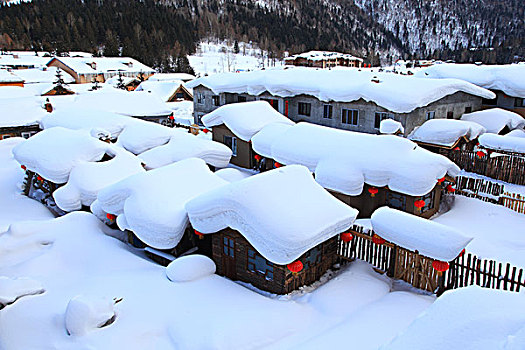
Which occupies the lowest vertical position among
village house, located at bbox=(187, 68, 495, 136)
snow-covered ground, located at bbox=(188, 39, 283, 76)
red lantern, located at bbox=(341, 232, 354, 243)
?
red lantern, located at bbox=(341, 232, 354, 243)

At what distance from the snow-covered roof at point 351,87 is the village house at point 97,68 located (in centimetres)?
4999

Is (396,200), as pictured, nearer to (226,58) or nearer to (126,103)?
(126,103)

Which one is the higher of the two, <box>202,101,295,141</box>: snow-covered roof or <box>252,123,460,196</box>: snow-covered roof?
<box>202,101,295,141</box>: snow-covered roof

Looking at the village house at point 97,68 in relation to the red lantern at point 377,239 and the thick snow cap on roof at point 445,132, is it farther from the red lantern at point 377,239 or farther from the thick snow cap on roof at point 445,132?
the red lantern at point 377,239

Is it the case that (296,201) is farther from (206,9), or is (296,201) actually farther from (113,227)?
(206,9)

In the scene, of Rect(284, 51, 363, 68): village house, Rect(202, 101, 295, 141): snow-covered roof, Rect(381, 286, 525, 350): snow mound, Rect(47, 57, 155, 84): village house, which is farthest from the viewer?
Rect(284, 51, 363, 68): village house

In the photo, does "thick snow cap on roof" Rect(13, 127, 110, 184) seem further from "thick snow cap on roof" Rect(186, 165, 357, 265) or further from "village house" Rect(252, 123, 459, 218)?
"village house" Rect(252, 123, 459, 218)

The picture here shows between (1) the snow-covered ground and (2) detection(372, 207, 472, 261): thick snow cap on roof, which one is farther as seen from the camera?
(1) the snow-covered ground

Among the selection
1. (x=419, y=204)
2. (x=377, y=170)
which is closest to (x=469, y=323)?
(x=419, y=204)

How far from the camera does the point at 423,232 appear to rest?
35.4ft

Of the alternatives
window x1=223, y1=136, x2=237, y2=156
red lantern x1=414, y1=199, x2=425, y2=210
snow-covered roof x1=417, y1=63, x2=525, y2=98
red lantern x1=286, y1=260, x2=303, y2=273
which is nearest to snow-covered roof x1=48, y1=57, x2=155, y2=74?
window x1=223, y1=136, x2=237, y2=156

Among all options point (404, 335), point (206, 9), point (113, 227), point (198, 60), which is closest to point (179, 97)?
point (113, 227)

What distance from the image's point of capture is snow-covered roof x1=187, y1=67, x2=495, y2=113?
24953mm

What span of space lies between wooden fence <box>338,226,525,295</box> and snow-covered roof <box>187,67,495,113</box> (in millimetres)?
14417
